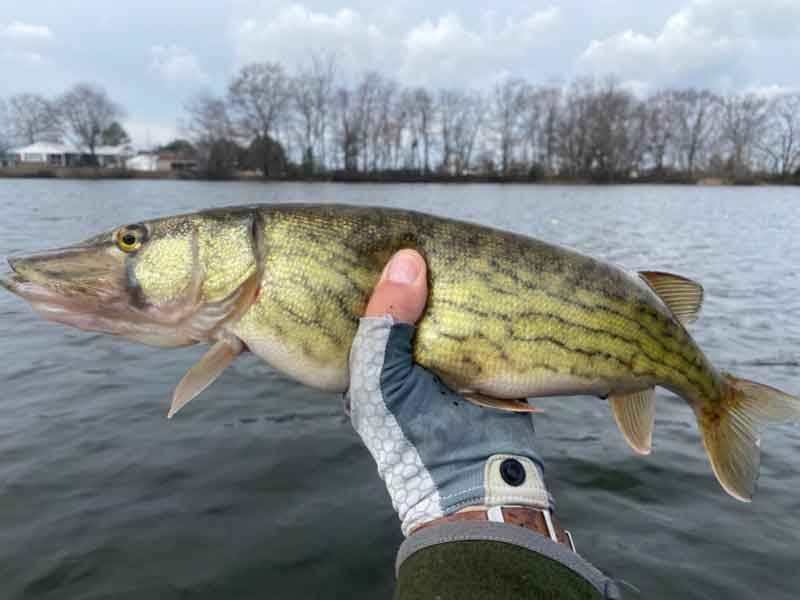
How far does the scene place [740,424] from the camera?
263cm

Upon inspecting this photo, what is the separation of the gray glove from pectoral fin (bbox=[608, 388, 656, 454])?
2.16 ft

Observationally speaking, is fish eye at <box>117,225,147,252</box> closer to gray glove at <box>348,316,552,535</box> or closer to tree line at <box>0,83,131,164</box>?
gray glove at <box>348,316,552,535</box>

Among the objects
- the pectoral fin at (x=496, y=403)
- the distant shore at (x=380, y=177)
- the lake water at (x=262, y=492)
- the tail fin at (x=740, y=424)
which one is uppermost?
the distant shore at (x=380, y=177)

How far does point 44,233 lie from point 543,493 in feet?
56.8

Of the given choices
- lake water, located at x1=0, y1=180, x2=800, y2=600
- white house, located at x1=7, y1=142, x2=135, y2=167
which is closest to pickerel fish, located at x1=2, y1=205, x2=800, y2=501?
lake water, located at x1=0, y1=180, x2=800, y2=600

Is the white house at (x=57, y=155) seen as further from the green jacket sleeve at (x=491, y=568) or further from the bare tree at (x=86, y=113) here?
the green jacket sleeve at (x=491, y=568)

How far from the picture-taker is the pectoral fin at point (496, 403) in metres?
2.22

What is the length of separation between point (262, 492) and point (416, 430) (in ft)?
7.97

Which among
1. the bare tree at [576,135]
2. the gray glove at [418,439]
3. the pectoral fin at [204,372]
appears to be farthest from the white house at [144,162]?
the gray glove at [418,439]

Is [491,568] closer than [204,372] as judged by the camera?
Yes

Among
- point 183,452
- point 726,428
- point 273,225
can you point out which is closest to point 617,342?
point 726,428

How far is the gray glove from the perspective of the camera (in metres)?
1.97

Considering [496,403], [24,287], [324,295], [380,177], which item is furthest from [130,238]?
[380,177]

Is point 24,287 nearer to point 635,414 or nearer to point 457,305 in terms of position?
point 457,305
